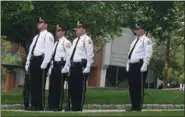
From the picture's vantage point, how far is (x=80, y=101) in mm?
12086

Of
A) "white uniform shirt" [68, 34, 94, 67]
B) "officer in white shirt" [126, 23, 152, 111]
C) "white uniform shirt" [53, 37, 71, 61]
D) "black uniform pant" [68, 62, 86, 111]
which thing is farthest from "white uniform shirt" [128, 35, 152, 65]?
"white uniform shirt" [53, 37, 71, 61]

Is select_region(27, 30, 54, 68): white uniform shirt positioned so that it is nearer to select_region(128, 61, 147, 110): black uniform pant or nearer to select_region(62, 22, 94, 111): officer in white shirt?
select_region(62, 22, 94, 111): officer in white shirt

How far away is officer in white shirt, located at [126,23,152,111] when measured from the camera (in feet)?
38.0

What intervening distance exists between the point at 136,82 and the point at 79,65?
4.19ft

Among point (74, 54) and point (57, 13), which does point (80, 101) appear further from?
point (57, 13)

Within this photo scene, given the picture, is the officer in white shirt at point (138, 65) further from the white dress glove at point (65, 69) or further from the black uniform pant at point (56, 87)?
the black uniform pant at point (56, 87)

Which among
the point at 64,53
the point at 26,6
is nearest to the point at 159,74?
the point at 26,6

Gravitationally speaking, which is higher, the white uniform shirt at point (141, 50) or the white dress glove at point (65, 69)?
the white uniform shirt at point (141, 50)

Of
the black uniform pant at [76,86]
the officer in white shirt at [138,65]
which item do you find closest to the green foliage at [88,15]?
the black uniform pant at [76,86]

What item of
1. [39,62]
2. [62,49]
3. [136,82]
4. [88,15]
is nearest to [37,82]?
[39,62]

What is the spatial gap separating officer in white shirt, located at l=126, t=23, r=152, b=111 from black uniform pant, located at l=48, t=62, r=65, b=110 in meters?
1.72

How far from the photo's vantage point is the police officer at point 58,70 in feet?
40.8

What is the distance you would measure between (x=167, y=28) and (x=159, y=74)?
38417 millimetres

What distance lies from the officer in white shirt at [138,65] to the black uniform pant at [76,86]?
41.5 inches
